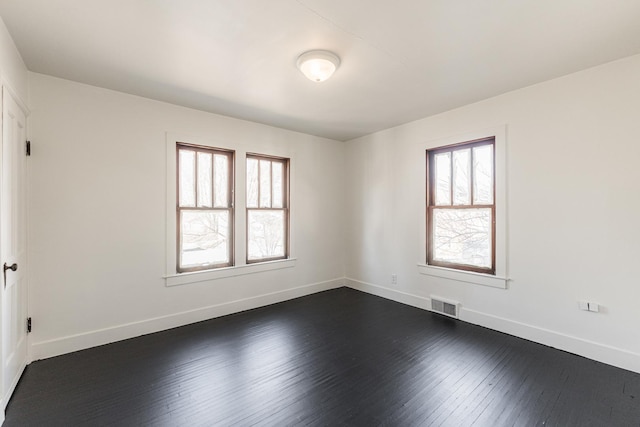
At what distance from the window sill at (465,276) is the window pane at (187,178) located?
10.6 feet

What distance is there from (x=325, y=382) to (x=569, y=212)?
9.21ft

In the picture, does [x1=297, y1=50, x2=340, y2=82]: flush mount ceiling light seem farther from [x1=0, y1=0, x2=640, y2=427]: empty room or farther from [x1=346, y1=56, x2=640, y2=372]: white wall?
[x1=346, y1=56, x2=640, y2=372]: white wall

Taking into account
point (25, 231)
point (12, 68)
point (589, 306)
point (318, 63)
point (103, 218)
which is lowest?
point (589, 306)

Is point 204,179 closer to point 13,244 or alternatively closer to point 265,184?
point 265,184

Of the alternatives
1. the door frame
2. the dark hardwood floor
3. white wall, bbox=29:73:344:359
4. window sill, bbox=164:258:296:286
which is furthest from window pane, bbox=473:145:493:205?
the door frame

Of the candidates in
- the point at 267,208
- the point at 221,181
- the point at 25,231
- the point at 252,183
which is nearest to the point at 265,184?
the point at 252,183

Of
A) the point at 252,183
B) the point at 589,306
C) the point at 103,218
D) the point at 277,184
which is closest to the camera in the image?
the point at 589,306

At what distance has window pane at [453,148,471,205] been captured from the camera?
12.0 feet

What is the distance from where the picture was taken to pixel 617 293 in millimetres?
2551

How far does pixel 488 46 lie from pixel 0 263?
3.87 meters

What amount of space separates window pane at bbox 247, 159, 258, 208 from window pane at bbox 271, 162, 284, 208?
0.31 m

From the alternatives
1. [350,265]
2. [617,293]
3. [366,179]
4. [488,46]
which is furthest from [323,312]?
[488,46]

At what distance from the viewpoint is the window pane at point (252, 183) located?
4211 millimetres

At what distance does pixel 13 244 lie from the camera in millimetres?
2260
